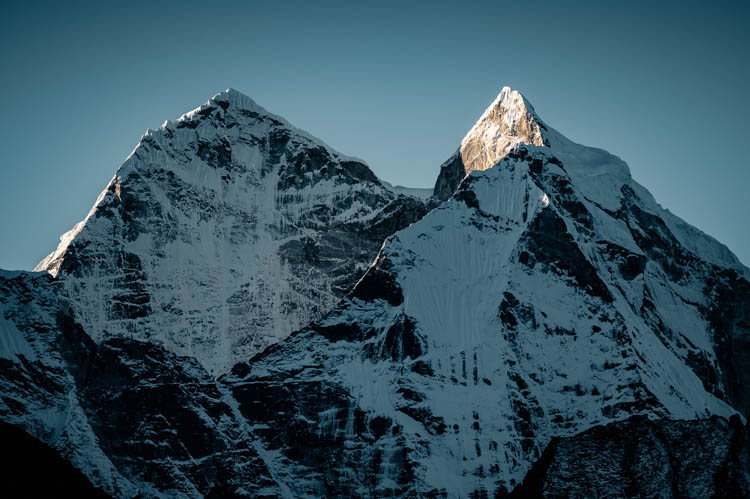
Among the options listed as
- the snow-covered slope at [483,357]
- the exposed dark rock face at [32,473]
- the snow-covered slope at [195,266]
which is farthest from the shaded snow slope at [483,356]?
the exposed dark rock face at [32,473]

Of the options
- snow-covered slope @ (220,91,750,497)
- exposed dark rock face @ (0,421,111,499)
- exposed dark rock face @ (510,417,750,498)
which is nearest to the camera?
exposed dark rock face @ (0,421,111,499)

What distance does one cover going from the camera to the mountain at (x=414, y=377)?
14325 cm

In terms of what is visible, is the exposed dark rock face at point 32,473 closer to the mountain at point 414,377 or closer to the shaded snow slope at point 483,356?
the mountain at point 414,377

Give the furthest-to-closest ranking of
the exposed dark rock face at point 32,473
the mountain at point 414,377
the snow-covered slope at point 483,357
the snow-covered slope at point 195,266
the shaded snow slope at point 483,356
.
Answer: the snow-covered slope at point 195,266
the shaded snow slope at point 483,356
the snow-covered slope at point 483,357
the mountain at point 414,377
the exposed dark rock face at point 32,473

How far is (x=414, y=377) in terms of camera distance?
154125mm

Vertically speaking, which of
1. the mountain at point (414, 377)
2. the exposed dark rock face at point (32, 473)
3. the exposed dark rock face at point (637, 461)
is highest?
the mountain at point (414, 377)

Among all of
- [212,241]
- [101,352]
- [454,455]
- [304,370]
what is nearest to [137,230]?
[212,241]

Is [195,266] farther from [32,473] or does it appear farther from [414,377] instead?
[32,473]

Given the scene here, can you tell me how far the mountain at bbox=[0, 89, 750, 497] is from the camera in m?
143

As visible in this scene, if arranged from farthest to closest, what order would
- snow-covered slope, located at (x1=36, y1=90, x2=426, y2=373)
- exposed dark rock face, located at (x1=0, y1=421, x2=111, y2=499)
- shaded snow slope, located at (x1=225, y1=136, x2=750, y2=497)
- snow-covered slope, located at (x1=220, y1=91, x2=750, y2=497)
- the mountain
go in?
snow-covered slope, located at (x1=36, y1=90, x2=426, y2=373)
shaded snow slope, located at (x1=225, y1=136, x2=750, y2=497)
snow-covered slope, located at (x1=220, y1=91, x2=750, y2=497)
the mountain
exposed dark rock face, located at (x1=0, y1=421, x2=111, y2=499)

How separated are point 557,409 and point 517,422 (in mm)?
5368

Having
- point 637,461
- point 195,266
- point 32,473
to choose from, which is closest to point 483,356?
Answer: point 637,461

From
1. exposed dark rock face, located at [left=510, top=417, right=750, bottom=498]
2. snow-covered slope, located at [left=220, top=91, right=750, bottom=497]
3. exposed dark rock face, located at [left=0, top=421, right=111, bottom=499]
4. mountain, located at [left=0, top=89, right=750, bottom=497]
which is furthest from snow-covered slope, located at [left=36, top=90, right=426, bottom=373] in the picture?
exposed dark rock face, located at [left=0, top=421, right=111, bottom=499]

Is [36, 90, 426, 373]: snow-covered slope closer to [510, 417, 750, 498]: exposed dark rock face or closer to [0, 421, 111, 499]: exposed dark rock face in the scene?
[510, 417, 750, 498]: exposed dark rock face
